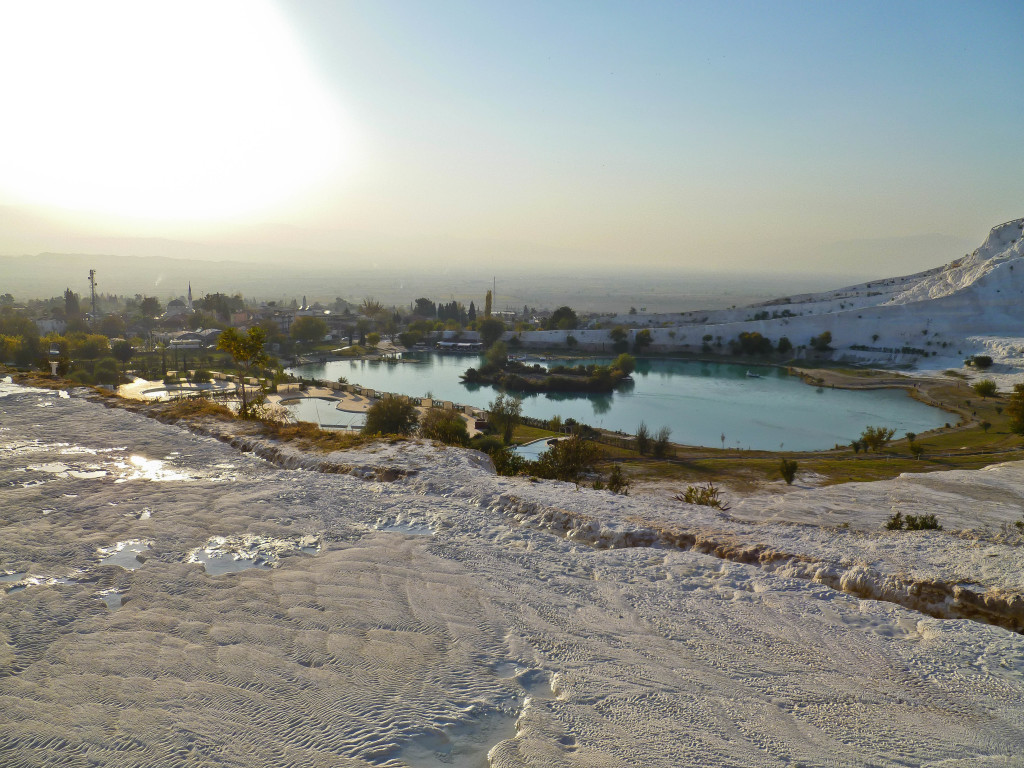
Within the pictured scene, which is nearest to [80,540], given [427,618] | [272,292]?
[427,618]

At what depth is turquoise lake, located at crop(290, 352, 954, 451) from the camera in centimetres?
2864

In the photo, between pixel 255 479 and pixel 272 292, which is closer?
pixel 255 479

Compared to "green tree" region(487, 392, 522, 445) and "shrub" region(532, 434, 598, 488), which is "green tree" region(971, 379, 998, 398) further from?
"shrub" region(532, 434, 598, 488)

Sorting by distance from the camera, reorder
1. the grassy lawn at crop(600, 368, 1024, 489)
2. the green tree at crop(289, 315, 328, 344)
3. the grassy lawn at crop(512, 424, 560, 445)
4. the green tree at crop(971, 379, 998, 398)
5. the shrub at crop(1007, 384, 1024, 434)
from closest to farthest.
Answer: the grassy lawn at crop(600, 368, 1024, 489), the shrub at crop(1007, 384, 1024, 434), the grassy lawn at crop(512, 424, 560, 445), the green tree at crop(971, 379, 998, 398), the green tree at crop(289, 315, 328, 344)

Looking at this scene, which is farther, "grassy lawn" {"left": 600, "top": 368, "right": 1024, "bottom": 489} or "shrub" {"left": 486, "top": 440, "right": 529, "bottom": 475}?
"grassy lawn" {"left": 600, "top": 368, "right": 1024, "bottom": 489}

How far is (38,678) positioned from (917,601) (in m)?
5.95

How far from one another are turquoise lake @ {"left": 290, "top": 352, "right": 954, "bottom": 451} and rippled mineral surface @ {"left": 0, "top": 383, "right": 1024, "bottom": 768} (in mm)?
22163

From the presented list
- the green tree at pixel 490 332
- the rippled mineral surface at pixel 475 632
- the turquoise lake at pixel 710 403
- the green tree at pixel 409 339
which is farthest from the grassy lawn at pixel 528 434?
the green tree at pixel 409 339

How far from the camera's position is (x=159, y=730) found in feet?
9.18

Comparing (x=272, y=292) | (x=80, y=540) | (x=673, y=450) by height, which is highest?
(x=272, y=292)

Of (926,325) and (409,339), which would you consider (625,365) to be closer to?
(409,339)

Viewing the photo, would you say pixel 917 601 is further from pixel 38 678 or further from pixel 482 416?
pixel 482 416

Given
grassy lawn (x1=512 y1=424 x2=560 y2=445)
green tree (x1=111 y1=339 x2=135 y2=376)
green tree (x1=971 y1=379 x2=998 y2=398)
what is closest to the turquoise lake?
green tree (x1=971 y1=379 x2=998 y2=398)

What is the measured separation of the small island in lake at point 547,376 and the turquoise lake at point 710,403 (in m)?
1.05
